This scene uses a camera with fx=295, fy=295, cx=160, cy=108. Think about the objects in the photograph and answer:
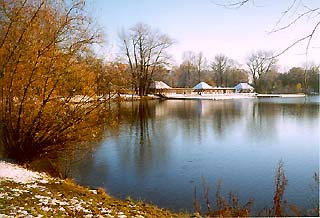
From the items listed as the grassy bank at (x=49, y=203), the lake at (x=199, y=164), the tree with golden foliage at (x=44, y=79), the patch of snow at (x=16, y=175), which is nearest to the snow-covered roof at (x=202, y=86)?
the lake at (x=199, y=164)

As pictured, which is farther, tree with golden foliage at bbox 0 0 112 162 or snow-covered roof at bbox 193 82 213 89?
snow-covered roof at bbox 193 82 213 89

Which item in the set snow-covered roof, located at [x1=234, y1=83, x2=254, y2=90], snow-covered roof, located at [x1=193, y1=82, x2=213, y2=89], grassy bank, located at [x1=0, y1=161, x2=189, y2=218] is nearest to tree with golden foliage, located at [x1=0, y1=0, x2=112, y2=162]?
grassy bank, located at [x1=0, y1=161, x2=189, y2=218]

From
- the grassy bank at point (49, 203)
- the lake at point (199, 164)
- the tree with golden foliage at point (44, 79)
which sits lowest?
the lake at point (199, 164)

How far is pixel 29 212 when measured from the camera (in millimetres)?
2975

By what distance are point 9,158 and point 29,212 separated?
333cm

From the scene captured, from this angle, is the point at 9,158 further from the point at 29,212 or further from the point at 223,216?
the point at 223,216

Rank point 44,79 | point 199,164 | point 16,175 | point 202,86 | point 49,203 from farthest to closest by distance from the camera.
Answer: point 202,86
point 199,164
point 44,79
point 16,175
point 49,203

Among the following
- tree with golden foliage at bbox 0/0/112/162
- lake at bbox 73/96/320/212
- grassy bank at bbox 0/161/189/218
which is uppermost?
tree with golden foliage at bbox 0/0/112/162

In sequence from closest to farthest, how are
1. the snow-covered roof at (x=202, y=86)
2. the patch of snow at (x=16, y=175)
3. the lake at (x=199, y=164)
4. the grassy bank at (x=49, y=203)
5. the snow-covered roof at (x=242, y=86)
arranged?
the grassy bank at (x=49, y=203) → the patch of snow at (x=16, y=175) → the lake at (x=199, y=164) → the snow-covered roof at (x=202, y=86) → the snow-covered roof at (x=242, y=86)

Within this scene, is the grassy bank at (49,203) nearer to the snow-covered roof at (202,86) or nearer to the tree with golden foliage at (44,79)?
the tree with golden foliage at (44,79)

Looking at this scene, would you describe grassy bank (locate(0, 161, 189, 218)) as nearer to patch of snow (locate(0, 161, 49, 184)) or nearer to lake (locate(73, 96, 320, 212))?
patch of snow (locate(0, 161, 49, 184))

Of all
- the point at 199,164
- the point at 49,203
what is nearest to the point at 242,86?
the point at 199,164

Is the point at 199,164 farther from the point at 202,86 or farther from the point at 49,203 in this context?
the point at 202,86

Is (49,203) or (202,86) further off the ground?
(202,86)
